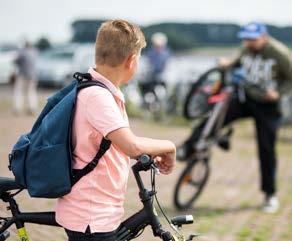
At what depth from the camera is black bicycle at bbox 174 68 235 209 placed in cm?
752

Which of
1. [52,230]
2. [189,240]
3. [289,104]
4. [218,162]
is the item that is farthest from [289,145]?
[189,240]

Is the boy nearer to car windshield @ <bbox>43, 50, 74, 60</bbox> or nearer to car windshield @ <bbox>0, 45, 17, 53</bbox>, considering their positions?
car windshield @ <bbox>43, 50, 74, 60</bbox>

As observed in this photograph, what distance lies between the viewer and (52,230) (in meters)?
5.66

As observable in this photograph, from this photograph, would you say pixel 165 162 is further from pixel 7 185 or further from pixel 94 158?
pixel 7 185

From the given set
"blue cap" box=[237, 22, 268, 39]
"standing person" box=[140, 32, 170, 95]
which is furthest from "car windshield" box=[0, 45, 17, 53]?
"blue cap" box=[237, 22, 268, 39]

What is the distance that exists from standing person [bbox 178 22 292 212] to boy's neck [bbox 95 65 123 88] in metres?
4.46

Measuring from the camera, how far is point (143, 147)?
298cm

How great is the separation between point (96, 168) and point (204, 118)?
4.71m

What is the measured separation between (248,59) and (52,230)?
3.07 metres

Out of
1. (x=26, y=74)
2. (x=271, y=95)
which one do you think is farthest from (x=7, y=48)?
(x=271, y=95)

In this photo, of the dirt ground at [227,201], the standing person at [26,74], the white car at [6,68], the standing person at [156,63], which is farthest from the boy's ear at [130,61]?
the white car at [6,68]

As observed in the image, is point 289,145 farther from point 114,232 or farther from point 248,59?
point 114,232

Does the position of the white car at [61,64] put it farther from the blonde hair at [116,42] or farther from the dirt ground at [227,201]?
the blonde hair at [116,42]

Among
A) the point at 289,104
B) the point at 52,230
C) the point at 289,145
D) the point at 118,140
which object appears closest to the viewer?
the point at 118,140
